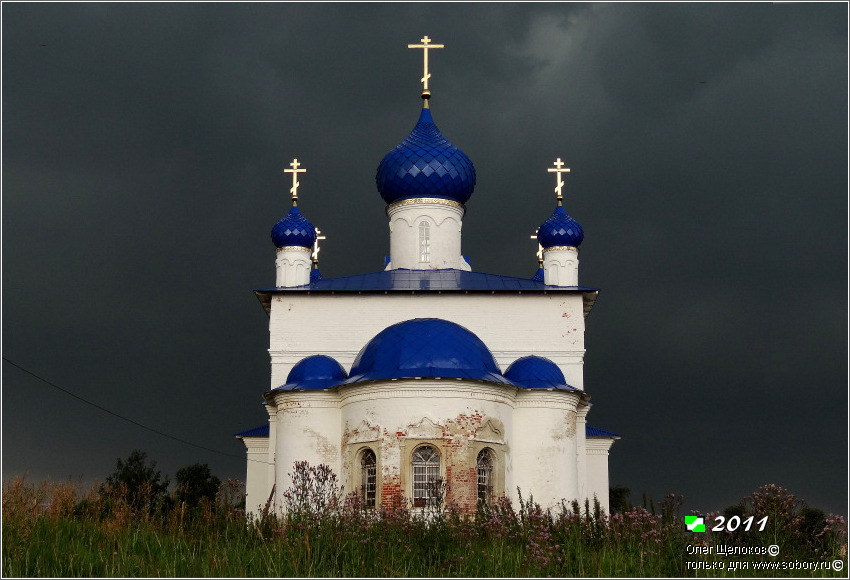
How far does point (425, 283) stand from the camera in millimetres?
20688

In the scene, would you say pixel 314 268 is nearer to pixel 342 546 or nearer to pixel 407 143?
pixel 407 143

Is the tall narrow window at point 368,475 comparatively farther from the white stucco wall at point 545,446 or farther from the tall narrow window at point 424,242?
the tall narrow window at point 424,242

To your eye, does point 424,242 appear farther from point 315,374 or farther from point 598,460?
point 598,460

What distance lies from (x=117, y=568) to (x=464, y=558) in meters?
3.03

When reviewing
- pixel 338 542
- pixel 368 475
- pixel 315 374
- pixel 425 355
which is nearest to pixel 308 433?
pixel 315 374

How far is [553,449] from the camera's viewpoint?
1838cm

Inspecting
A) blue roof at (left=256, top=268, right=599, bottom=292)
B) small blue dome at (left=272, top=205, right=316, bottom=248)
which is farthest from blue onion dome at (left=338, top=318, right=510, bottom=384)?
small blue dome at (left=272, top=205, right=316, bottom=248)

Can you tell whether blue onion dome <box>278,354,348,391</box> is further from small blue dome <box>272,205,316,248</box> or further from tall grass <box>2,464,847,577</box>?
tall grass <box>2,464,847,577</box>

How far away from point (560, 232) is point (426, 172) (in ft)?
9.87

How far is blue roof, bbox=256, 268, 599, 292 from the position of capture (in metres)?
20.3

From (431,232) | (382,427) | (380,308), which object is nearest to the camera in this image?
(382,427)

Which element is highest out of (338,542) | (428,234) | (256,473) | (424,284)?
(428,234)

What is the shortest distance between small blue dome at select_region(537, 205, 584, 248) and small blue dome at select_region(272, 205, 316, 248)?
4501 millimetres

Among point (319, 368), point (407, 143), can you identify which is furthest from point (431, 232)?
point (319, 368)
